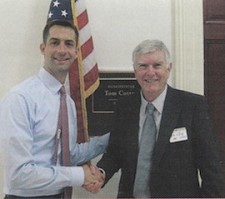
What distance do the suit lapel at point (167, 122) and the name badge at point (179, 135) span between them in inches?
0.4

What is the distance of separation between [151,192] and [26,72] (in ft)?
1.77

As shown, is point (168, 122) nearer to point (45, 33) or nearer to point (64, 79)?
point (64, 79)

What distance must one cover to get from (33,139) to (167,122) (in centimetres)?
41

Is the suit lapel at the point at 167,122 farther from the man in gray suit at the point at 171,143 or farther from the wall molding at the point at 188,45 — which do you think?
the wall molding at the point at 188,45

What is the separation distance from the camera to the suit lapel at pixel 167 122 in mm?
968

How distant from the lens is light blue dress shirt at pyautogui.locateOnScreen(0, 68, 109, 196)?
2.89ft

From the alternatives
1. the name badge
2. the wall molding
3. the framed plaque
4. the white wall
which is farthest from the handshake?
the wall molding

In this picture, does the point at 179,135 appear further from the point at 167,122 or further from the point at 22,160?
the point at 22,160

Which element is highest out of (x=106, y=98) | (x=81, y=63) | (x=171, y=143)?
(x=81, y=63)

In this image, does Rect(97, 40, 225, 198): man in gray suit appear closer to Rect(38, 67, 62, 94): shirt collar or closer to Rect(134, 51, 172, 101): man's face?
Rect(134, 51, 172, 101): man's face

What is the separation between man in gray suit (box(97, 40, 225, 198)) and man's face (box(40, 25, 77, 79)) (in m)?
0.21

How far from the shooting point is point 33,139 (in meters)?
0.91

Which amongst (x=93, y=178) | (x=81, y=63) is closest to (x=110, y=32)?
(x=81, y=63)

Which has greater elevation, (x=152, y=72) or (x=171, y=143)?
(x=152, y=72)
